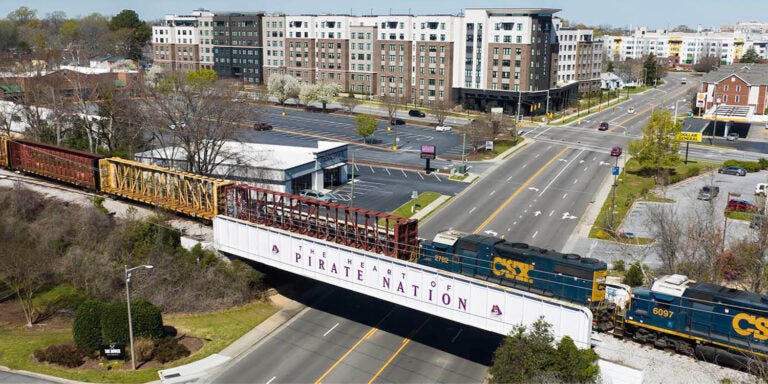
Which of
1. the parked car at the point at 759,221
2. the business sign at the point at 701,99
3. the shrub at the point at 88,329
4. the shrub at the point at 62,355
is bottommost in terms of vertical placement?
the shrub at the point at 62,355

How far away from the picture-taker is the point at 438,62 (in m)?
144

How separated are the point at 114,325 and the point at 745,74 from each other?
131611 millimetres

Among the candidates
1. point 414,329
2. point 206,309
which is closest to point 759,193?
point 414,329

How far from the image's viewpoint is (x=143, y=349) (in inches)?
1620

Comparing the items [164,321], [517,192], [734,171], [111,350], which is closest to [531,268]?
[164,321]

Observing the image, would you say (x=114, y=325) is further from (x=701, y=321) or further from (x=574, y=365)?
(x=701, y=321)

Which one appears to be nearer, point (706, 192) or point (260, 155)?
point (260, 155)

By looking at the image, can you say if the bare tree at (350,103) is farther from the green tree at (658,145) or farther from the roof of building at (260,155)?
the green tree at (658,145)

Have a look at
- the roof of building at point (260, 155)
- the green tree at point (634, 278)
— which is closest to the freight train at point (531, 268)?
the green tree at point (634, 278)

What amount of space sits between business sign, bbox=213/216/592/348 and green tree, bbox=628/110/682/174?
57.7m

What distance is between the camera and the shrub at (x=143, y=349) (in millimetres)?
40969

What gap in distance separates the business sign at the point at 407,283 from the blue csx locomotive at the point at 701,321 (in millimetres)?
5675

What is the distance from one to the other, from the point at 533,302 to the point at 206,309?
2541 cm

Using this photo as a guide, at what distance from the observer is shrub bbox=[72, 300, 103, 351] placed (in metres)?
40.8
